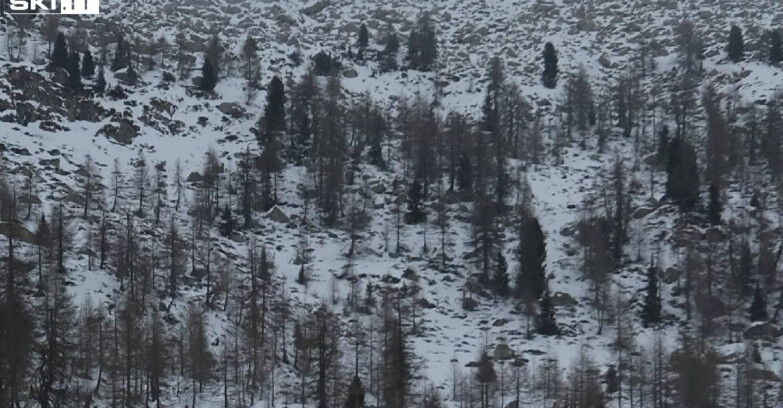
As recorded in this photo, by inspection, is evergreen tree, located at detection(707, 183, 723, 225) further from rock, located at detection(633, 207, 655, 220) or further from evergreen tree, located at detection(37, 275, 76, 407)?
evergreen tree, located at detection(37, 275, 76, 407)

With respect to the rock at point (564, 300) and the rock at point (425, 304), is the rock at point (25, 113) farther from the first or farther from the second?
the rock at point (564, 300)

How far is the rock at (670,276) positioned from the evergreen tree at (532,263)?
9985 mm

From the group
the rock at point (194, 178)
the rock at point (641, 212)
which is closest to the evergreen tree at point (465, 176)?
the rock at point (641, 212)

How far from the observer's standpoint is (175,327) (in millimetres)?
63125

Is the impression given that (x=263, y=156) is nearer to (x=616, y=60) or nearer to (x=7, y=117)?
(x=7, y=117)

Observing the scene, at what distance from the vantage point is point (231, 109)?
101750 millimetres

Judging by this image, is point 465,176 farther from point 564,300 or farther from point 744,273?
point 744,273

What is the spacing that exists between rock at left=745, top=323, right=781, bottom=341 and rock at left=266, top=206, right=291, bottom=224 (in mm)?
42035

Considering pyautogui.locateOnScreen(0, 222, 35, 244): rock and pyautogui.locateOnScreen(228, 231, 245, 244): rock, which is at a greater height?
pyautogui.locateOnScreen(0, 222, 35, 244): rock

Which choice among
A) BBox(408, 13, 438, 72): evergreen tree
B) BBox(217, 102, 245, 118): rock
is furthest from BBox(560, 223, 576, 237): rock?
BBox(408, 13, 438, 72): evergreen tree

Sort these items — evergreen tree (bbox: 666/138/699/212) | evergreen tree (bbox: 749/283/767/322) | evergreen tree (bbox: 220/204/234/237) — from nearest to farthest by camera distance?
evergreen tree (bbox: 749/283/767/322), evergreen tree (bbox: 220/204/234/237), evergreen tree (bbox: 666/138/699/212)

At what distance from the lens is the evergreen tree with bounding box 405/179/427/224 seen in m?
84.1

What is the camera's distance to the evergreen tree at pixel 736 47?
108 metres

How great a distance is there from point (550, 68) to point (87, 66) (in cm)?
5917
